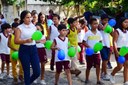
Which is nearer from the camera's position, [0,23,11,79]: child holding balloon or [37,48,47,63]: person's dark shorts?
[37,48,47,63]: person's dark shorts

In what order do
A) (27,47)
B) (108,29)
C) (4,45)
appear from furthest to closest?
(4,45), (108,29), (27,47)

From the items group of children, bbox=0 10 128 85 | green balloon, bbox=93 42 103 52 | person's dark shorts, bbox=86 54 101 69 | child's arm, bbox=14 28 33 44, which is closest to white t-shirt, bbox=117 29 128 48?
group of children, bbox=0 10 128 85

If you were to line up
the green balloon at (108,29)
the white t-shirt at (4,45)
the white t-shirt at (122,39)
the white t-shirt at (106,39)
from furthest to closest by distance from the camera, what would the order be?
1. the white t-shirt at (4,45)
2. the white t-shirt at (106,39)
3. the green balloon at (108,29)
4. the white t-shirt at (122,39)

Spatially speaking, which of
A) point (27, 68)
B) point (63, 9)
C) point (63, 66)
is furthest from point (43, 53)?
point (63, 9)

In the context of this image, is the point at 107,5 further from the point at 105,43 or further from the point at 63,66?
the point at 63,66

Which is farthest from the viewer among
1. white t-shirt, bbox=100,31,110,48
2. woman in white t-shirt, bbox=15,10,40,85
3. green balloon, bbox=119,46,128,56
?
white t-shirt, bbox=100,31,110,48

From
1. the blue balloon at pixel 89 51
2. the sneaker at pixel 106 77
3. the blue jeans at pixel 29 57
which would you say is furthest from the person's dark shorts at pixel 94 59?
the blue jeans at pixel 29 57

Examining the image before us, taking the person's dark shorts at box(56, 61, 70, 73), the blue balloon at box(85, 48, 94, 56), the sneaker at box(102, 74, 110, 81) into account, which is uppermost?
the blue balloon at box(85, 48, 94, 56)

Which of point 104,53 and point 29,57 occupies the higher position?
point 29,57

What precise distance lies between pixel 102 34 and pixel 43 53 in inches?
69.0

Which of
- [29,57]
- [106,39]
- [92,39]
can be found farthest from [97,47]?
[29,57]

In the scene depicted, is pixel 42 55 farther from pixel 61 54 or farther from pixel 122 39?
pixel 122 39

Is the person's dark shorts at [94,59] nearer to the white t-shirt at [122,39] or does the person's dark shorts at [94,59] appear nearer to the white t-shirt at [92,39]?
the white t-shirt at [92,39]

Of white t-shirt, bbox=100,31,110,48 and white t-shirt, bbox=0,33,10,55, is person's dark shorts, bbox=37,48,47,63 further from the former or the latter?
white t-shirt, bbox=100,31,110,48
